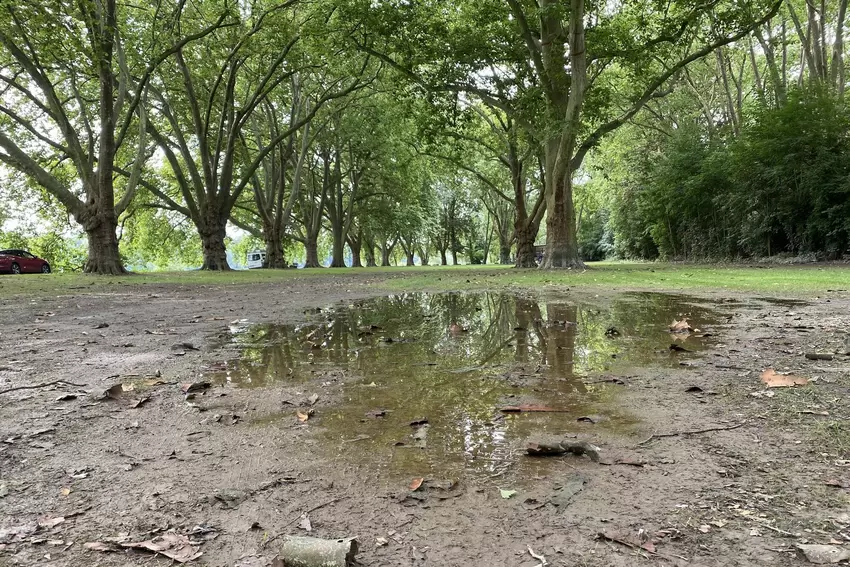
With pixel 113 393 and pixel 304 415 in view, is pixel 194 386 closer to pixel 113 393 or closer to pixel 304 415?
pixel 113 393

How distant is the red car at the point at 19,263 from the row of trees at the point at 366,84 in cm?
303

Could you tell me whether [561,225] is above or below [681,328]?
above

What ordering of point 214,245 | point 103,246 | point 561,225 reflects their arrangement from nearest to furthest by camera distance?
point 103,246 < point 561,225 < point 214,245

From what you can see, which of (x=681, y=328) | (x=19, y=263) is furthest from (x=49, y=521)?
(x=19, y=263)

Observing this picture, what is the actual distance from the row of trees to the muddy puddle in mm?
10670

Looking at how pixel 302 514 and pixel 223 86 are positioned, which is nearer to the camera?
pixel 302 514

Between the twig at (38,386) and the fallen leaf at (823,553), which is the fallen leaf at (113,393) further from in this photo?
the fallen leaf at (823,553)

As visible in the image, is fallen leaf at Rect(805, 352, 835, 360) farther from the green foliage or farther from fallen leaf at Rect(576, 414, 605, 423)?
the green foliage

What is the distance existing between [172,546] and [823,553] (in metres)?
1.85

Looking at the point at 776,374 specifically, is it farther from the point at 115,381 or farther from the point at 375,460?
the point at 115,381

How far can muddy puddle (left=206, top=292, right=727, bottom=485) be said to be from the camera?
7.18 ft

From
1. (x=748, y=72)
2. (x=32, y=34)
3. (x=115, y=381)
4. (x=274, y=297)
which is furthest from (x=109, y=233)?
(x=748, y=72)

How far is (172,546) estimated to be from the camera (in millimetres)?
1522

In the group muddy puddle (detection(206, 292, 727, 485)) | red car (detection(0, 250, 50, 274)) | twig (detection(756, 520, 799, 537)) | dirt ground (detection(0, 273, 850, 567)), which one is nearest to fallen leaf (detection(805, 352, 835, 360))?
dirt ground (detection(0, 273, 850, 567))
